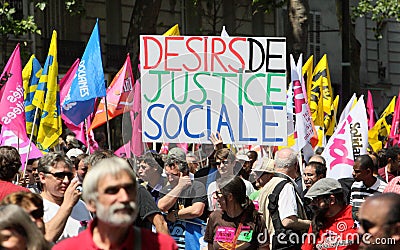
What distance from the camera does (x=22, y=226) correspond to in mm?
5215

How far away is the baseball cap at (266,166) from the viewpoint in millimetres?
9766

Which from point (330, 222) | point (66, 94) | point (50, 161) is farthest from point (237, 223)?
point (66, 94)

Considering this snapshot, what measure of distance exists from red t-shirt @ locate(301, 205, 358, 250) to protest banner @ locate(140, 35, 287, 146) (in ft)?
3.57

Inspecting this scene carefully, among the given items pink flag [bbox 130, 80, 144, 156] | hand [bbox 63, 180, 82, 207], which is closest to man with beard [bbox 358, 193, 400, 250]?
hand [bbox 63, 180, 82, 207]

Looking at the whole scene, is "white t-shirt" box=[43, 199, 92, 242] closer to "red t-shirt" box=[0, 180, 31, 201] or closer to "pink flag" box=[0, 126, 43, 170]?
"red t-shirt" box=[0, 180, 31, 201]

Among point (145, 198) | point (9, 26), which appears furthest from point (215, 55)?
point (9, 26)

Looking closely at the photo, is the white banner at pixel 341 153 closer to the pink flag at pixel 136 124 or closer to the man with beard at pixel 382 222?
the pink flag at pixel 136 124

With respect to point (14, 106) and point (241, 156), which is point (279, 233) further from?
point (14, 106)

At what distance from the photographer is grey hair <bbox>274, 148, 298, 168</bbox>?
9.59m

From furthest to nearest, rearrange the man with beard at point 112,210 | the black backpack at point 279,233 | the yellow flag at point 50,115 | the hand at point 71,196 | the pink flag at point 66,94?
the pink flag at point 66,94 → the yellow flag at point 50,115 → the black backpack at point 279,233 → the hand at point 71,196 → the man with beard at point 112,210

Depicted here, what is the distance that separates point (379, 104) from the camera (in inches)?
1519

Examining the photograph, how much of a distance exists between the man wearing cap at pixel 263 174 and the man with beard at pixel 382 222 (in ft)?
13.5

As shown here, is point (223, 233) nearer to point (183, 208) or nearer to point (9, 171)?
point (183, 208)

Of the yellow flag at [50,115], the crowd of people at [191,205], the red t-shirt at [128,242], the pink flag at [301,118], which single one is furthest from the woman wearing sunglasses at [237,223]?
the yellow flag at [50,115]
